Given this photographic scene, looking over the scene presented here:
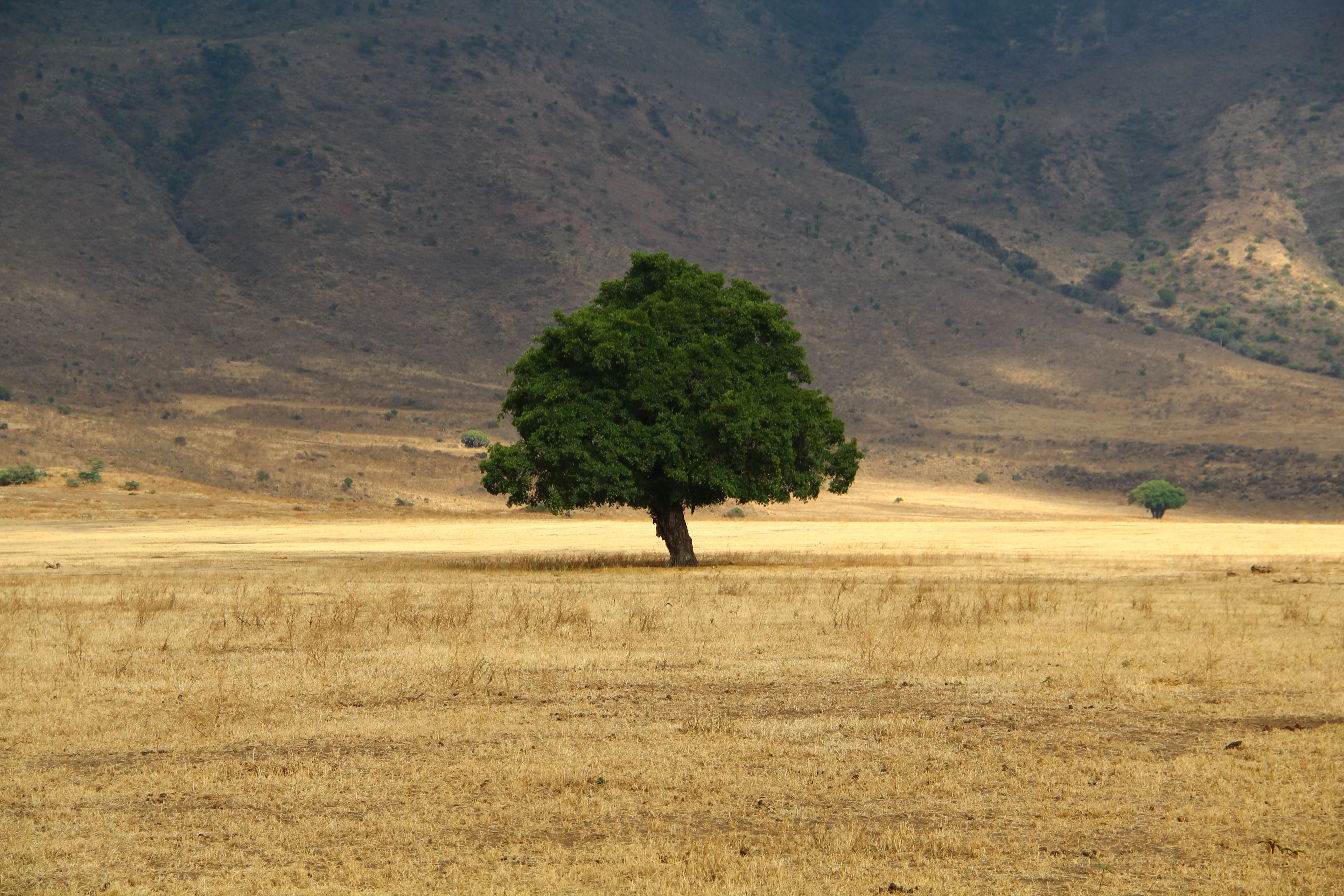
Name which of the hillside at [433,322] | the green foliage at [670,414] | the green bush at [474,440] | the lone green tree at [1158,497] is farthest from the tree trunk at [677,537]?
the green bush at [474,440]

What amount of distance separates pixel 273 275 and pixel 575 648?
165 metres

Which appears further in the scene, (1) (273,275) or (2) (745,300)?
(1) (273,275)

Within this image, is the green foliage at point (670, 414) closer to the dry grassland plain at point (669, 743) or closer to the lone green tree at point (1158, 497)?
the dry grassland plain at point (669, 743)

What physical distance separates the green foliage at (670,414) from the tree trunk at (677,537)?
1.74 ft

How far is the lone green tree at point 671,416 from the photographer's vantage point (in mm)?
35500

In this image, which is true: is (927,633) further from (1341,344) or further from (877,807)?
(1341,344)

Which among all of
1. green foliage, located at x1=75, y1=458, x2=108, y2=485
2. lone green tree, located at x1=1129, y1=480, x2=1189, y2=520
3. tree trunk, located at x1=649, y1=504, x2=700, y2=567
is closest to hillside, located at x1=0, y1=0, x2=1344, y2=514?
lone green tree, located at x1=1129, y1=480, x2=1189, y2=520

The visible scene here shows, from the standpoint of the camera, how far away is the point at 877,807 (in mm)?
10328

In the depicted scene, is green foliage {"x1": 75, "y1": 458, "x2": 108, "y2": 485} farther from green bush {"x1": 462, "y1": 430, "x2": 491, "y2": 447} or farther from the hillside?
green bush {"x1": 462, "y1": 430, "x2": 491, "y2": 447}

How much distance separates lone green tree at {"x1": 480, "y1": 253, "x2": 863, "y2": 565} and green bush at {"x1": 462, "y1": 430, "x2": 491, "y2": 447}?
298 feet

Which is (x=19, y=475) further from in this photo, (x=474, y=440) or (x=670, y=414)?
(x=670, y=414)

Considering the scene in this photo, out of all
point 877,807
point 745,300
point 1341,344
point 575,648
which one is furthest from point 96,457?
point 1341,344

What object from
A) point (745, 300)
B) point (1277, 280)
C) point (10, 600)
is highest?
point (1277, 280)

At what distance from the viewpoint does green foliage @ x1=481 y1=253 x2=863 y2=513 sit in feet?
116
